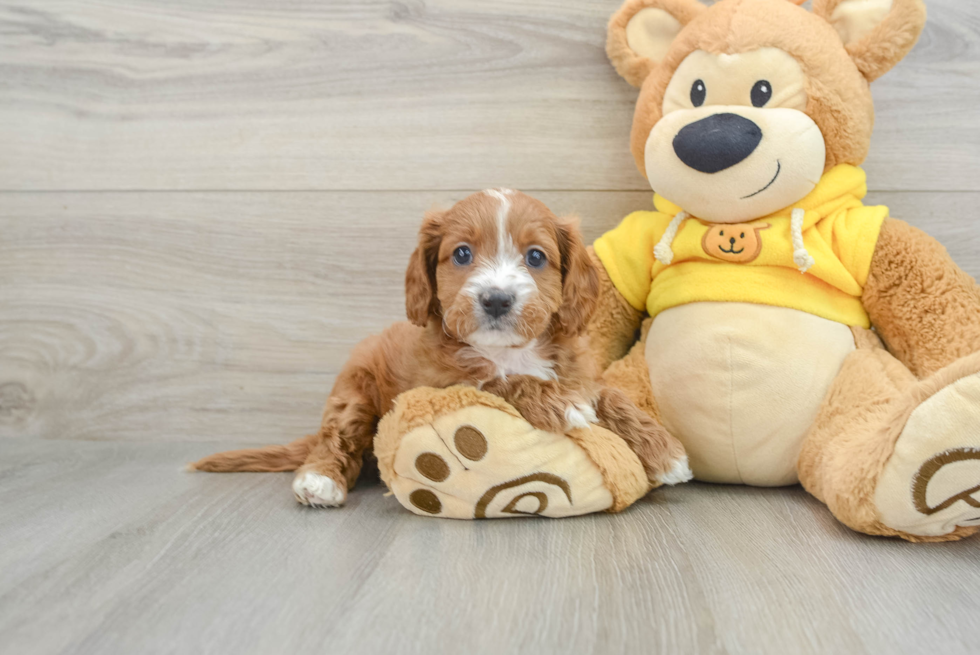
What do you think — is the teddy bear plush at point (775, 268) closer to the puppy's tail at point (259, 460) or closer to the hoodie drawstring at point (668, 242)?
the hoodie drawstring at point (668, 242)

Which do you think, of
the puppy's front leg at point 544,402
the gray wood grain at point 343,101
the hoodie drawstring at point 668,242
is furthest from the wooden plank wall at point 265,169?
the puppy's front leg at point 544,402

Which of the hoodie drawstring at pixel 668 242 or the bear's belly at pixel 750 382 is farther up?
the hoodie drawstring at pixel 668 242

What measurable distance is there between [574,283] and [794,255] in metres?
0.45

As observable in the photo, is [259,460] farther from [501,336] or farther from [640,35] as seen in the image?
[640,35]

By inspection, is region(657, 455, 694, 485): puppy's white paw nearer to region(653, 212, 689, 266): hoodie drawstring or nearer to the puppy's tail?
region(653, 212, 689, 266): hoodie drawstring

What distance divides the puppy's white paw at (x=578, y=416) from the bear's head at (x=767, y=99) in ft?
1.62

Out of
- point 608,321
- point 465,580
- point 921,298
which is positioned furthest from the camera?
point 608,321

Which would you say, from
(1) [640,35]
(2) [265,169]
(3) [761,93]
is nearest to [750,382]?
(3) [761,93]

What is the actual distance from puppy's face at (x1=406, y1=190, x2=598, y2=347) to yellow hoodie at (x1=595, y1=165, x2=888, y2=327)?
0.26 metres

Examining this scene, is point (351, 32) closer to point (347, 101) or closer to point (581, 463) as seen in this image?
point (347, 101)

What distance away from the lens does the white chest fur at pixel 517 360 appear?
1.37 meters

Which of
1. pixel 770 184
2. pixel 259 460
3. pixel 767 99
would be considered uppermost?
pixel 767 99

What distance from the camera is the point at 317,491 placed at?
1437 mm

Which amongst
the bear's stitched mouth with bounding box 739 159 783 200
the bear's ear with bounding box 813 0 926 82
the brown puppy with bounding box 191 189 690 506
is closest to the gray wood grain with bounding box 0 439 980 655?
the brown puppy with bounding box 191 189 690 506
